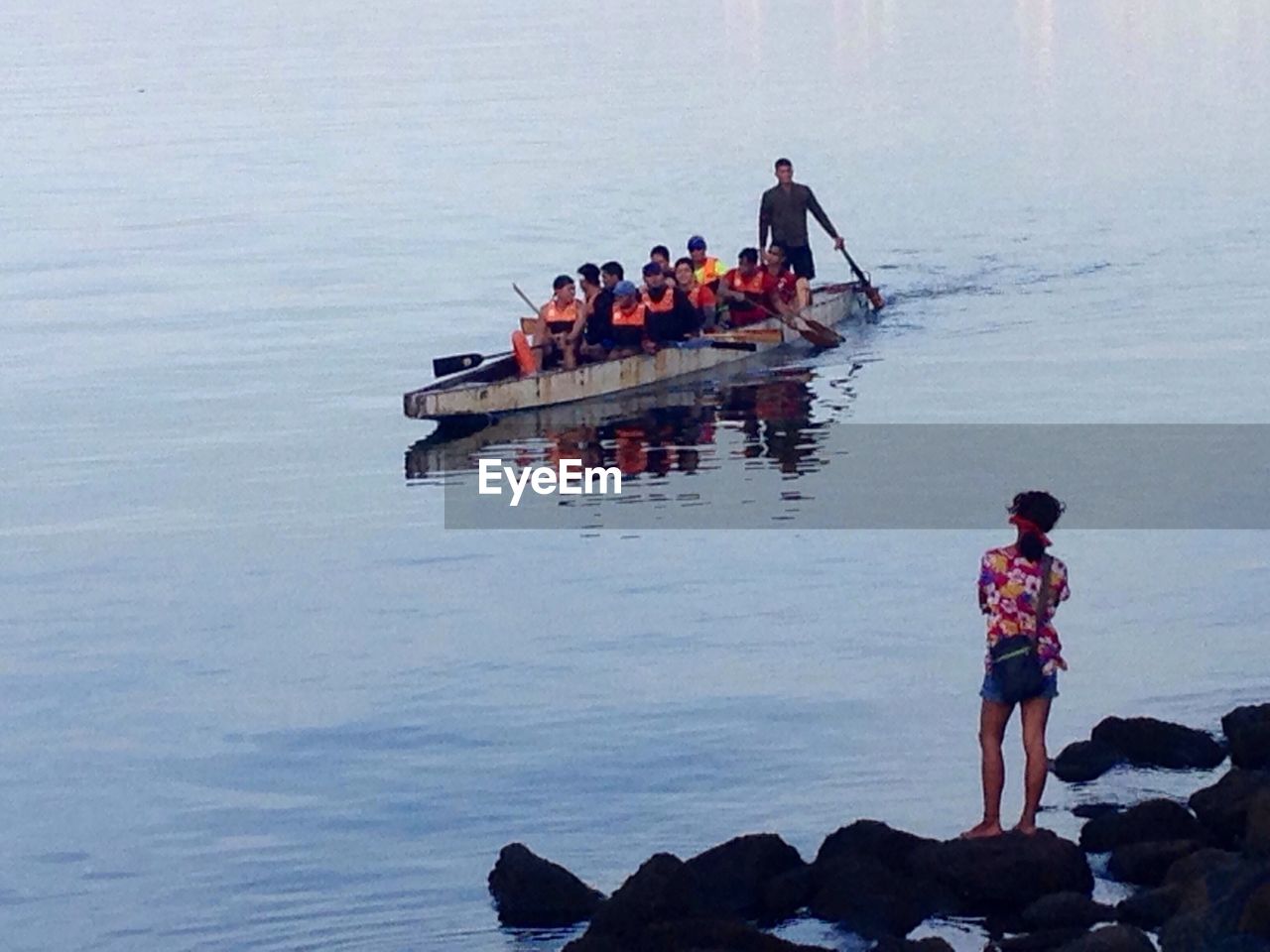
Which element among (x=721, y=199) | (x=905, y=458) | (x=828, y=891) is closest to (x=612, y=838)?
(x=828, y=891)

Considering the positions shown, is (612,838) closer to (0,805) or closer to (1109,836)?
(1109,836)

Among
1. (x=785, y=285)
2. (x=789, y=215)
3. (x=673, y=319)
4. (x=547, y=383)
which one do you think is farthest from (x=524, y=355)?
(x=789, y=215)

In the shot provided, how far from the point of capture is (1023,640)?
606 inches

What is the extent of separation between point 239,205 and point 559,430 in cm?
3199

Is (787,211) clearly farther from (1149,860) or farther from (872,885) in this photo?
(872,885)

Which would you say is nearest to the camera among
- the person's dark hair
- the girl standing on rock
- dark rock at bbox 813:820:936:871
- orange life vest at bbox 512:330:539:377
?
the person's dark hair

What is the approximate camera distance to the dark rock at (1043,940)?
573 inches

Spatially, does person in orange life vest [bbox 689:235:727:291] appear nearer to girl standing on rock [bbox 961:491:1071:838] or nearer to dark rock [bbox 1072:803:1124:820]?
dark rock [bbox 1072:803:1124:820]

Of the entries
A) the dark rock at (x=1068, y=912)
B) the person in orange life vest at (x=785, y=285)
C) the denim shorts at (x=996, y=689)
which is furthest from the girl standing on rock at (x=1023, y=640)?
the person in orange life vest at (x=785, y=285)

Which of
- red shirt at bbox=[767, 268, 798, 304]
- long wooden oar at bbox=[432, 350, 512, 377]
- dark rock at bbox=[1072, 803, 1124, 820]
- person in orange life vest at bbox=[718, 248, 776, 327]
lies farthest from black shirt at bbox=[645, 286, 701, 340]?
dark rock at bbox=[1072, 803, 1124, 820]

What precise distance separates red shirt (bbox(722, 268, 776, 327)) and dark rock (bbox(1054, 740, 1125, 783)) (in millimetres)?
17678

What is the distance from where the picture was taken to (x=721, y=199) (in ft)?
198

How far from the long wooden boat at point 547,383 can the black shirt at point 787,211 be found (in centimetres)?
167

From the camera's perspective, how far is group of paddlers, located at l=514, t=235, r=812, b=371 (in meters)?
32.6
